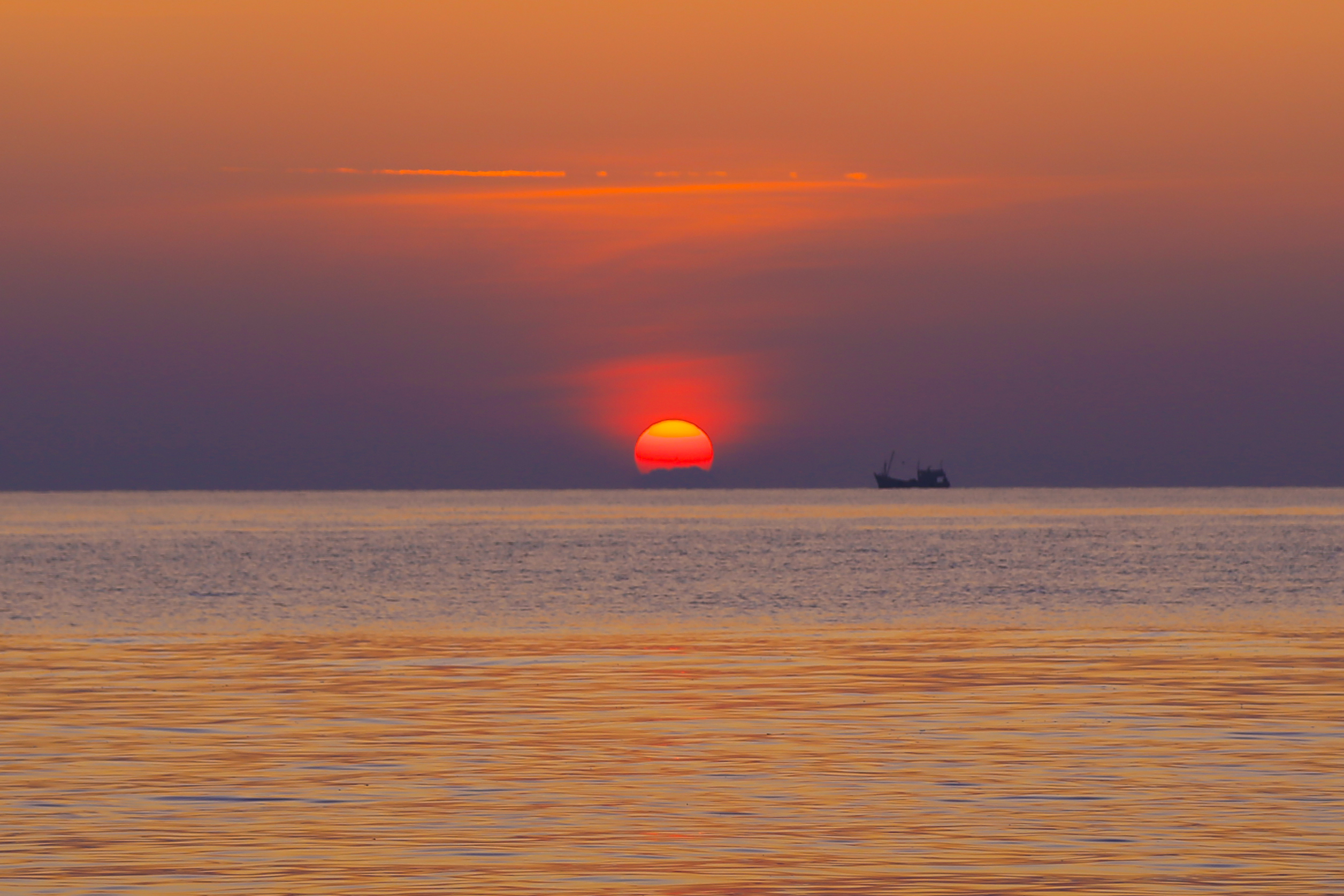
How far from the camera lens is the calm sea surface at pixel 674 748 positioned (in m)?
16.1

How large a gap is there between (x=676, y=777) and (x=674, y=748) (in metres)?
2.28

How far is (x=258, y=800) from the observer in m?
19.3

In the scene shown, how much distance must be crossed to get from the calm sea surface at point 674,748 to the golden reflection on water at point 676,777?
0.21ft

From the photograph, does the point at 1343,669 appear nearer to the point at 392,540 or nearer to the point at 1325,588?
the point at 1325,588

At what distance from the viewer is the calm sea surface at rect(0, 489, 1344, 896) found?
53.0 feet

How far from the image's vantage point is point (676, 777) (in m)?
20.7

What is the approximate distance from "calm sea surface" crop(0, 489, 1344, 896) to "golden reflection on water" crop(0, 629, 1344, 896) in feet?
0.21

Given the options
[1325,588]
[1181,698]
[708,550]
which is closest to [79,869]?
[1181,698]

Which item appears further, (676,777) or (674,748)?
(674,748)

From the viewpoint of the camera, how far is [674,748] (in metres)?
23.0

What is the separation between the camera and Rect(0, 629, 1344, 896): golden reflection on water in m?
15.9

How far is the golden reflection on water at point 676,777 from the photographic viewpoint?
15.9 meters

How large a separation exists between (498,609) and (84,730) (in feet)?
96.0

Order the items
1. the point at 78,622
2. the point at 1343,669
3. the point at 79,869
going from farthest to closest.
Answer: the point at 78,622 < the point at 1343,669 < the point at 79,869
